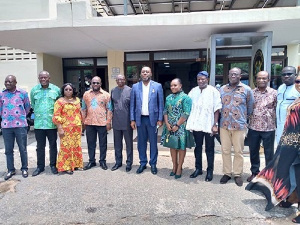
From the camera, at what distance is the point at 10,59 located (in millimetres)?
9758

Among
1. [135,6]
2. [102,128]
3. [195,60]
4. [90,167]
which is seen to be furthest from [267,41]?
[135,6]

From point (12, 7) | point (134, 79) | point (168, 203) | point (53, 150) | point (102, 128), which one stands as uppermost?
point (12, 7)

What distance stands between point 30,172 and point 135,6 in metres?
8.78

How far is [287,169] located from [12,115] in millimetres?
3942

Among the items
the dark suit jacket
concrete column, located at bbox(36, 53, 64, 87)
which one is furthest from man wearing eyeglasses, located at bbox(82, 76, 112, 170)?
concrete column, located at bbox(36, 53, 64, 87)

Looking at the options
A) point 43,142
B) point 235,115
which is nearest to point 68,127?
point 43,142

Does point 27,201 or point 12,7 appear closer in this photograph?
point 27,201

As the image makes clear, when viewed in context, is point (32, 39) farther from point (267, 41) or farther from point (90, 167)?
point (267, 41)

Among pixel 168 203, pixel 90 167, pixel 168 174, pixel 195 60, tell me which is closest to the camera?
pixel 168 203

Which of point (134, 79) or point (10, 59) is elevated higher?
point (10, 59)

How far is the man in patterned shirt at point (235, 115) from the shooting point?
3.37 meters

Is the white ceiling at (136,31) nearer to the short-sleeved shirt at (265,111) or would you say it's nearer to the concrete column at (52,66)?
the concrete column at (52,66)

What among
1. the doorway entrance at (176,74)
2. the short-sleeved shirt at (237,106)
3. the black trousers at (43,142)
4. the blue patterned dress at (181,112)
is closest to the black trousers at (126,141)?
the blue patterned dress at (181,112)

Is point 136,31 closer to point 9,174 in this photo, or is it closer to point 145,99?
point 145,99
